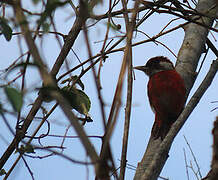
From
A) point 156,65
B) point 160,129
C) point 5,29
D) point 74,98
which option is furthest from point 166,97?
point 5,29

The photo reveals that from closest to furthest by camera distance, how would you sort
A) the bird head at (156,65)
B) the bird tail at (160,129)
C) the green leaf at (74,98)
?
the green leaf at (74,98) < the bird tail at (160,129) < the bird head at (156,65)

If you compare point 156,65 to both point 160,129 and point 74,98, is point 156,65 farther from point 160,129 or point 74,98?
point 74,98

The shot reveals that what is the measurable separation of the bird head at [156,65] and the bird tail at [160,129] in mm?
1052

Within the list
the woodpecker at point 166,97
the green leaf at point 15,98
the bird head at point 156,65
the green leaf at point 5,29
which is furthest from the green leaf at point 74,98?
the bird head at point 156,65

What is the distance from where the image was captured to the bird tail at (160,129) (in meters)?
2.92

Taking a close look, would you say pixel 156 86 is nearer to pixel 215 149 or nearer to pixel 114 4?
pixel 114 4

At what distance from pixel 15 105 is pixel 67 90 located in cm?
128

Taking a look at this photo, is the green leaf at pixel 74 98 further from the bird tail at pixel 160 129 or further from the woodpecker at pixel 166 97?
the woodpecker at pixel 166 97

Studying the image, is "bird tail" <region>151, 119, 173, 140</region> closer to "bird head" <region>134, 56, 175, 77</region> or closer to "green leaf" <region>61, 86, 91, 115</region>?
"green leaf" <region>61, 86, 91, 115</region>

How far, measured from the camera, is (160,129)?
123 inches

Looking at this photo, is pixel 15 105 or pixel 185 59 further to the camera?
pixel 185 59

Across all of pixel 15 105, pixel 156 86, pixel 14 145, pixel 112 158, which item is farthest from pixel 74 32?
pixel 156 86

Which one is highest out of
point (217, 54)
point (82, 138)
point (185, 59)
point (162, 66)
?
point (162, 66)

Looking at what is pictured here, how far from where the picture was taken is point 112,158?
0.96 m
